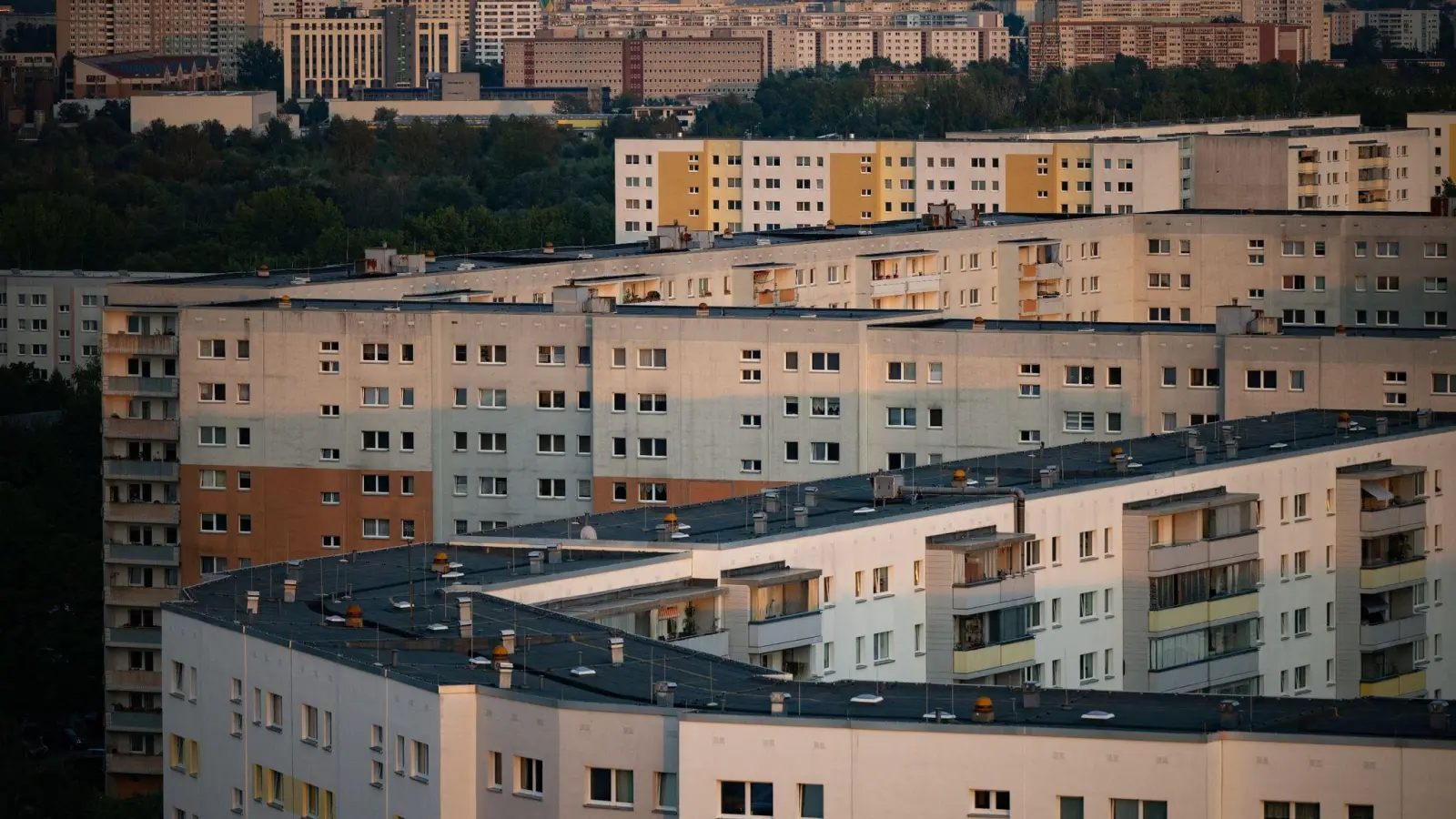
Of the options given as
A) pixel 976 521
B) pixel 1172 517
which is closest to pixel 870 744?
pixel 976 521

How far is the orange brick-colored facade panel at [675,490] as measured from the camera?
69375 mm

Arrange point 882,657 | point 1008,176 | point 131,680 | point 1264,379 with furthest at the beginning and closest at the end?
1. point 1008,176
2. point 131,680
3. point 1264,379
4. point 882,657

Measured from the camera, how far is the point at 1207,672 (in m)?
50.9

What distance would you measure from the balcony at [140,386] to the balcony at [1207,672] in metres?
29.0

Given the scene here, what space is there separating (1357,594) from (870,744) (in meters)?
22.7

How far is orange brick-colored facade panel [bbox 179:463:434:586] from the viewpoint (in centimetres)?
7044

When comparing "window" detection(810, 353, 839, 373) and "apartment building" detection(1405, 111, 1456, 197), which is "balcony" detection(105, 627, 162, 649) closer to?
"window" detection(810, 353, 839, 373)

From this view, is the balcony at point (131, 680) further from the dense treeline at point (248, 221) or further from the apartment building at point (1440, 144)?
the apartment building at point (1440, 144)

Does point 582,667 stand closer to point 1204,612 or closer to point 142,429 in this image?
point 1204,612

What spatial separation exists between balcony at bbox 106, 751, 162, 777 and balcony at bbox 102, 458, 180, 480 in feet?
19.7

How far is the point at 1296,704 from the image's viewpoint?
3444cm

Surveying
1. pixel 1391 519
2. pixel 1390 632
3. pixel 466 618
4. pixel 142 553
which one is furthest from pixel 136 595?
pixel 466 618

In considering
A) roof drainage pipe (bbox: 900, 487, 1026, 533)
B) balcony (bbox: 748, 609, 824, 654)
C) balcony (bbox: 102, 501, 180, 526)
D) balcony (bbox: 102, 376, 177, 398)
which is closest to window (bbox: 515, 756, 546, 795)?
balcony (bbox: 748, 609, 824, 654)

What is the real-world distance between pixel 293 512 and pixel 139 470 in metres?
4.21
